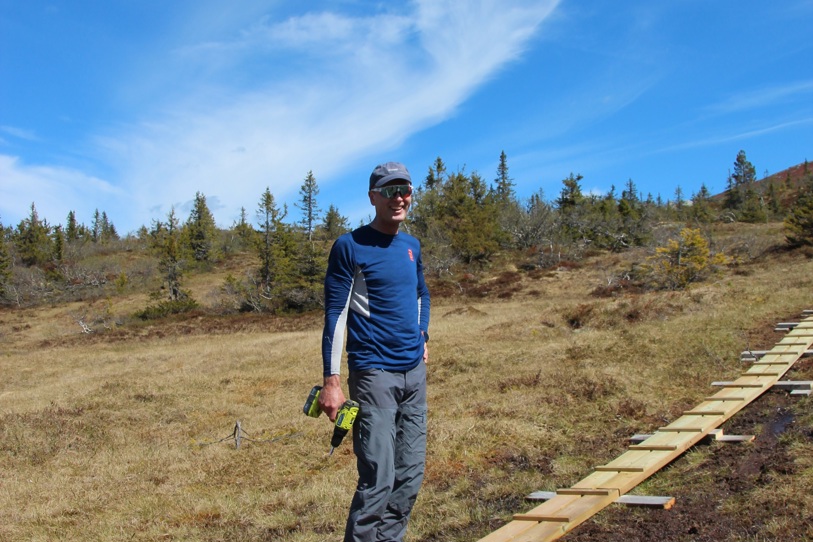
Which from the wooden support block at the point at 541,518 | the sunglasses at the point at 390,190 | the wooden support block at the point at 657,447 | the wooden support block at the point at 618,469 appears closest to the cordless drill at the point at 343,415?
the sunglasses at the point at 390,190

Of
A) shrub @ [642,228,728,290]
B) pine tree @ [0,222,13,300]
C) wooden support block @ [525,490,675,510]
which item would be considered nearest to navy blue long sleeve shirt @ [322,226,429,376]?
wooden support block @ [525,490,675,510]

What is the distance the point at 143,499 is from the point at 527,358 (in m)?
6.75

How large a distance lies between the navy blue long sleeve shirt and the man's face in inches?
3.8

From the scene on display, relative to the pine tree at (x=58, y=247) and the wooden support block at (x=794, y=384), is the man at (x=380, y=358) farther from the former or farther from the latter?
the pine tree at (x=58, y=247)

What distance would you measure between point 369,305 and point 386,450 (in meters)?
0.74

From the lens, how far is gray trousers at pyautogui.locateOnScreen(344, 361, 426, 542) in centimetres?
310

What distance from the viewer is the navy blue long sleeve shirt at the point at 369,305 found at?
3.28m

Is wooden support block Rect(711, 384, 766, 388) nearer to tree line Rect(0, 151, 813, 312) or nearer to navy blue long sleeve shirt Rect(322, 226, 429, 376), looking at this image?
navy blue long sleeve shirt Rect(322, 226, 429, 376)

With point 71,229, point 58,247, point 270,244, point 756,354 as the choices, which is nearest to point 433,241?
point 270,244

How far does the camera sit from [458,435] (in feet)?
22.2

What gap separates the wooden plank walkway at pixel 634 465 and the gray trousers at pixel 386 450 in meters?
0.67

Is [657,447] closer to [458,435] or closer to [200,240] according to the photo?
[458,435]

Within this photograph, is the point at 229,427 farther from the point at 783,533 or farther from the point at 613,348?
the point at 783,533

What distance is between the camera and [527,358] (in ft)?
35.8
